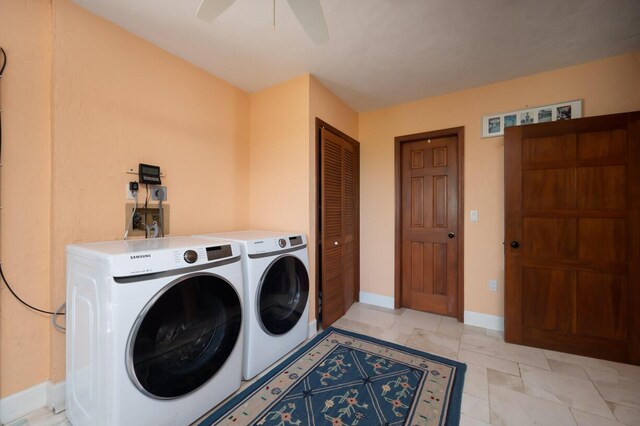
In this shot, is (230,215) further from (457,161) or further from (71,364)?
(457,161)

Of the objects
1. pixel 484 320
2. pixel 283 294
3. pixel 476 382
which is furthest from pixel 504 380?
pixel 283 294

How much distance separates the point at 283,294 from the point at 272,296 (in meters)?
0.14

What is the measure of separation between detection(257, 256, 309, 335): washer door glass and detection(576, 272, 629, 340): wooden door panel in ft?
7.19

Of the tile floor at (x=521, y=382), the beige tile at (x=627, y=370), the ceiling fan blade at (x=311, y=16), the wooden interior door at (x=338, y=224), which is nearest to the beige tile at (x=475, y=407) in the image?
the tile floor at (x=521, y=382)

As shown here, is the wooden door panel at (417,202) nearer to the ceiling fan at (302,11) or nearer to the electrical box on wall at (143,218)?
the ceiling fan at (302,11)

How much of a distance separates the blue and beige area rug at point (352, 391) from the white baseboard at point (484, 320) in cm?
84

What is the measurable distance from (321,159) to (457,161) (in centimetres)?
147

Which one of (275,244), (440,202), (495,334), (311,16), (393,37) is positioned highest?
(393,37)

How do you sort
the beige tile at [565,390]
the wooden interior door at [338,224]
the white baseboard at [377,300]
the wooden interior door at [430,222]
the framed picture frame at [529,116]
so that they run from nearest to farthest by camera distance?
the beige tile at [565,390] < the framed picture frame at [529,116] < the wooden interior door at [338,224] < the wooden interior door at [430,222] < the white baseboard at [377,300]

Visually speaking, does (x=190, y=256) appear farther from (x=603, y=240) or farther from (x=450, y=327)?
(x=603, y=240)

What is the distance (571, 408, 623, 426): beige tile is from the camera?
52.8 inches

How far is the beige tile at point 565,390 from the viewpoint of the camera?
1467 mm

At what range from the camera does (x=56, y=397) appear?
1430 mm

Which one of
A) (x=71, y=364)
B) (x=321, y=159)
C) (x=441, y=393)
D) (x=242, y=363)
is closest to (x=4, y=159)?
(x=71, y=364)
